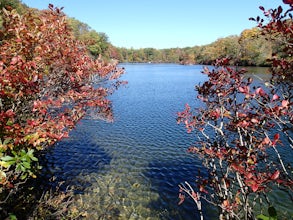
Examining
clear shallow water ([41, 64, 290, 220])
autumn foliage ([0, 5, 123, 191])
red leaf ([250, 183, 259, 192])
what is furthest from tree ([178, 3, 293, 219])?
clear shallow water ([41, 64, 290, 220])

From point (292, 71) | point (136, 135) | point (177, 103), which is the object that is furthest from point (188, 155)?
point (177, 103)

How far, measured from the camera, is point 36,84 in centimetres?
745

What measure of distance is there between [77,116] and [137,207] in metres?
5.33

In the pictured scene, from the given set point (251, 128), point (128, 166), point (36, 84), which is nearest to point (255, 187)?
point (251, 128)

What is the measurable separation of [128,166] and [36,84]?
10567 mm

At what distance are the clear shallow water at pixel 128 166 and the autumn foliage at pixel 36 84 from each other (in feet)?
12.9

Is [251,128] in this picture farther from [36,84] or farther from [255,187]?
[36,84]

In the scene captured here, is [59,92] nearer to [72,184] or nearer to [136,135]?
[72,184]

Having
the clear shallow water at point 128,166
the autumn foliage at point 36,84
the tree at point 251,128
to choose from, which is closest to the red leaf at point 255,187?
the tree at point 251,128

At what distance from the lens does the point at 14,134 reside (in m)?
5.43

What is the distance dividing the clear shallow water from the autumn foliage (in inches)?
154

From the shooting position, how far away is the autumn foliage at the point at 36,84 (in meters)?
5.48

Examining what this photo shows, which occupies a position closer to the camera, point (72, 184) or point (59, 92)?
point (59, 92)

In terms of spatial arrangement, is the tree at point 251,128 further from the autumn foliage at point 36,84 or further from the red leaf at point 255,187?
the autumn foliage at point 36,84
